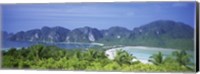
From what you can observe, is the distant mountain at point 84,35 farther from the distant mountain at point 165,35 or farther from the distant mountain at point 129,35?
the distant mountain at point 165,35

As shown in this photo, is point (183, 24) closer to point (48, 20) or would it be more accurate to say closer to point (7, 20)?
point (48, 20)

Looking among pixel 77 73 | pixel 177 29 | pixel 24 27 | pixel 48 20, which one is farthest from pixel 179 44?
pixel 24 27

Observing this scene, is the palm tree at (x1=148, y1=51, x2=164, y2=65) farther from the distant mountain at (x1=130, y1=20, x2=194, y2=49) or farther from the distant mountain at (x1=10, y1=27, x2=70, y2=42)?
the distant mountain at (x1=10, y1=27, x2=70, y2=42)

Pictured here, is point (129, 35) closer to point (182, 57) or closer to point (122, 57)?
point (122, 57)

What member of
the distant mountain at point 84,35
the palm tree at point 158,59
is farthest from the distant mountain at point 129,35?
the palm tree at point 158,59

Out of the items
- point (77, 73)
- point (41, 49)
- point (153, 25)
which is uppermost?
point (153, 25)

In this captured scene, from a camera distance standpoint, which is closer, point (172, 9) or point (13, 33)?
point (172, 9)
